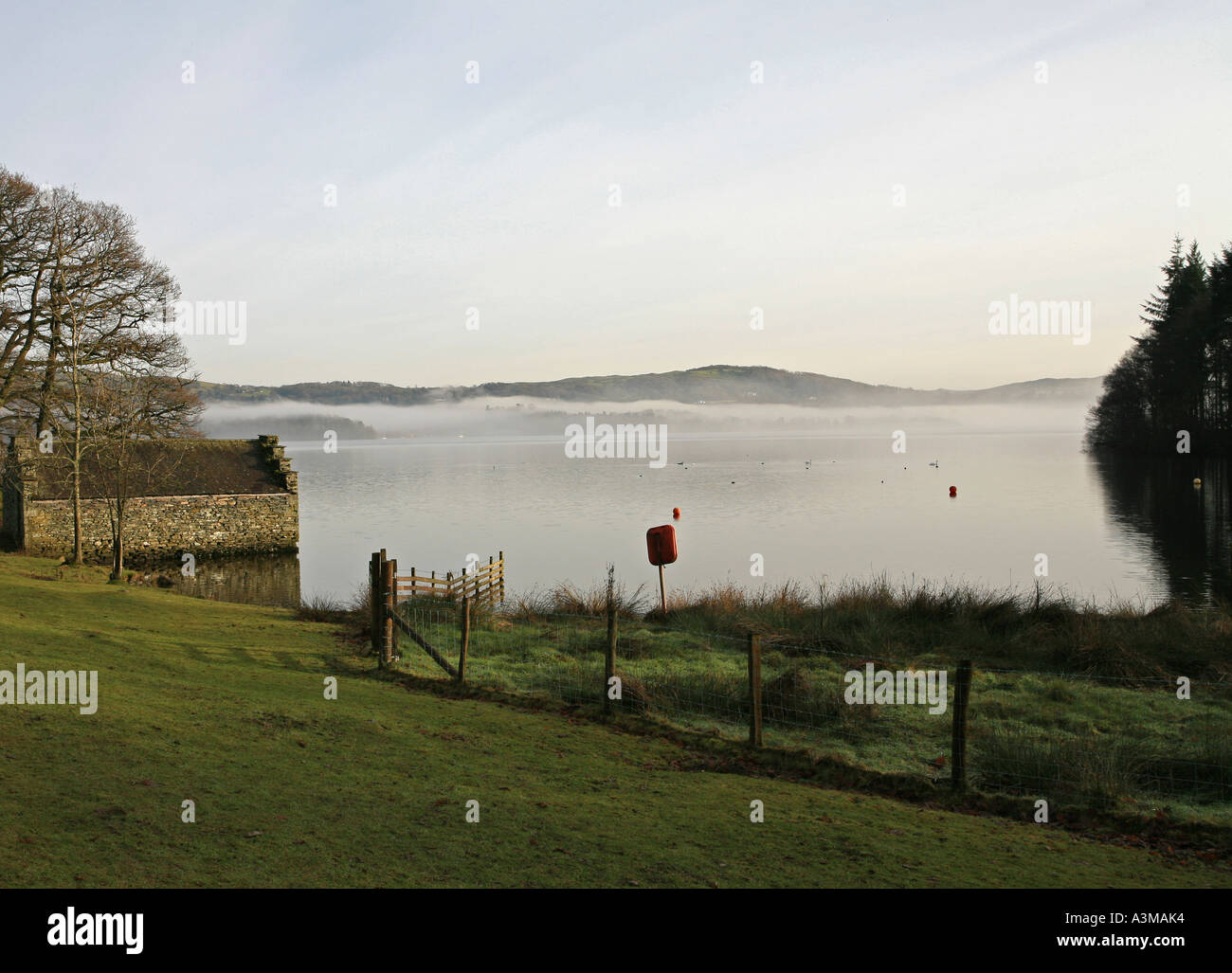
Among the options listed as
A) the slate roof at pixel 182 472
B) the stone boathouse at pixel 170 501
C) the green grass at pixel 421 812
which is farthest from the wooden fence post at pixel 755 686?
the slate roof at pixel 182 472

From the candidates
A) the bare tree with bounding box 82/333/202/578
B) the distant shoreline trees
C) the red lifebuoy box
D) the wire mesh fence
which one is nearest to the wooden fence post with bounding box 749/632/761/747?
the wire mesh fence

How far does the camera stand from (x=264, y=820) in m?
7.62

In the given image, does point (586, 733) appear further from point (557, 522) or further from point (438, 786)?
point (557, 522)

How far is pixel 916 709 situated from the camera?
14133 mm

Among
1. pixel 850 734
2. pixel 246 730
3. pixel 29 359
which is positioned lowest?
pixel 850 734

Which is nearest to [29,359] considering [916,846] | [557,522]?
[557,522]

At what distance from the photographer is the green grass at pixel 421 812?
22.4 feet

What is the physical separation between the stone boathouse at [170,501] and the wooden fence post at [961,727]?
38592 mm

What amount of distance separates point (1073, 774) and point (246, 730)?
10.2 m

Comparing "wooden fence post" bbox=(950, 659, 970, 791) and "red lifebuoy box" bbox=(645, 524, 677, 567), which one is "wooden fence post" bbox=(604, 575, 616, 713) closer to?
"wooden fence post" bbox=(950, 659, 970, 791)

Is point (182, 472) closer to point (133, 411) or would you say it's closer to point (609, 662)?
point (133, 411)

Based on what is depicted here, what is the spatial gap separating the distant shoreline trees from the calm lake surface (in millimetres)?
4666

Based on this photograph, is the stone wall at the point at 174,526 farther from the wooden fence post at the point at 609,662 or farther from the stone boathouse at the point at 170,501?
the wooden fence post at the point at 609,662

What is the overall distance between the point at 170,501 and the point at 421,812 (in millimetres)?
45032
